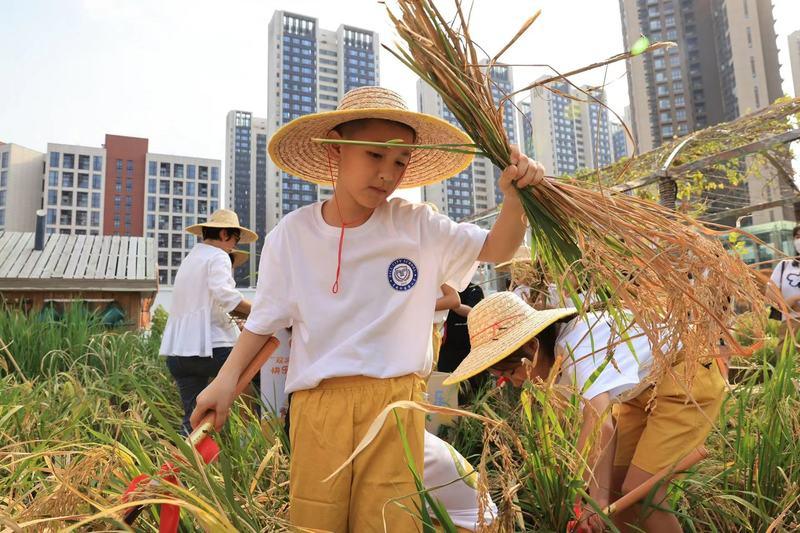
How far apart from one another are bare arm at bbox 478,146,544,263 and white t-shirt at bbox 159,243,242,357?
240cm

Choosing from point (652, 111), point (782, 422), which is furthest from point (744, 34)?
point (782, 422)

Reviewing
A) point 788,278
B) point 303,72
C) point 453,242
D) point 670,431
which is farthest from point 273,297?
point 303,72

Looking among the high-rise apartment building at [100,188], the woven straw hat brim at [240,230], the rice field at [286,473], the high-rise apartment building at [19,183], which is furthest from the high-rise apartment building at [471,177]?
the high-rise apartment building at [19,183]

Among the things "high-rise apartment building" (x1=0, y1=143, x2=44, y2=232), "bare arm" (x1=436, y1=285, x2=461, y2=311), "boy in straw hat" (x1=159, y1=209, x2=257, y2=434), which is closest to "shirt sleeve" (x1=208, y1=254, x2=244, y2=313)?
"boy in straw hat" (x1=159, y1=209, x2=257, y2=434)

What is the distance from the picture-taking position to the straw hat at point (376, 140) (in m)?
1.25

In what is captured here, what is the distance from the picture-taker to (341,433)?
3.76 ft

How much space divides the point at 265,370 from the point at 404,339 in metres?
1.79

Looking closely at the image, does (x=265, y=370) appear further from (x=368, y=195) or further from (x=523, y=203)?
(x=523, y=203)

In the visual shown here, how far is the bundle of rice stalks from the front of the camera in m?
0.99

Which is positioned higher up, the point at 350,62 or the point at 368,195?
the point at 350,62

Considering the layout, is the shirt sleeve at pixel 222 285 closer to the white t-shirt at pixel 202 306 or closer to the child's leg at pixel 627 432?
the white t-shirt at pixel 202 306

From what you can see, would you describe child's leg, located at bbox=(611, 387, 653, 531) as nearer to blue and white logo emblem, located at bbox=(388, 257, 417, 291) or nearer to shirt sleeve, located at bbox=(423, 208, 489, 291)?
shirt sleeve, located at bbox=(423, 208, 489, 291)

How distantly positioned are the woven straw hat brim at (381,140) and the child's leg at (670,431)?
2.79ft

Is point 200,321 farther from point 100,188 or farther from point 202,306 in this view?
point 100,188
